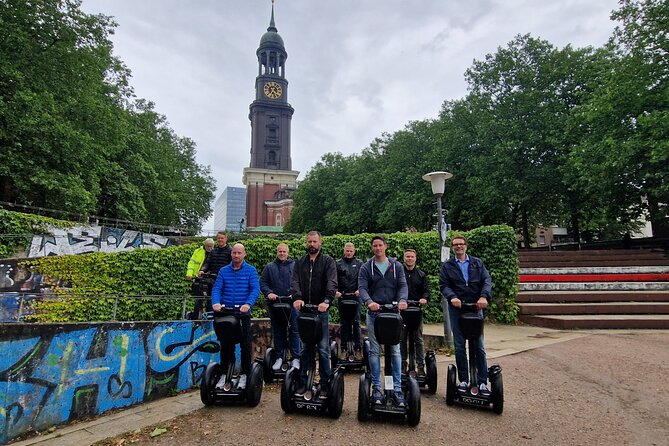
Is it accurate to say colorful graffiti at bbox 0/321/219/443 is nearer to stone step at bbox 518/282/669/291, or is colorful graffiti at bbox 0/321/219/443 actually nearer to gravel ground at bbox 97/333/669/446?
gravel ground at bbox 97/333/669/446

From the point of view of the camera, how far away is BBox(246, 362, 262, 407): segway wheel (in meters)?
4.33

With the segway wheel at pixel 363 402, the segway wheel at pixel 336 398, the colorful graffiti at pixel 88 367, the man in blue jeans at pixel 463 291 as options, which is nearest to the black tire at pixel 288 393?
the segway wheel at pixel 336 398

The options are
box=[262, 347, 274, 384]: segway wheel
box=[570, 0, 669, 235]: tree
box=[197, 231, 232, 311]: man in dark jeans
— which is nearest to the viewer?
box=[262, 347, 274, 384]: segway wheel

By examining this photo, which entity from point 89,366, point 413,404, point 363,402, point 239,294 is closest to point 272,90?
point 239,294

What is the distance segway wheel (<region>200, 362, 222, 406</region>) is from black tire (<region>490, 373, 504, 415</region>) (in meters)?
3.17

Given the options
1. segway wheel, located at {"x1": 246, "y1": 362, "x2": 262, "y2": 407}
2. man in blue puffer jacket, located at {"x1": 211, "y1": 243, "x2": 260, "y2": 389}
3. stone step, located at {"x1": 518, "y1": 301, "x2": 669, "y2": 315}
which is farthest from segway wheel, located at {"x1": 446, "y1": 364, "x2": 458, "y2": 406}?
stone step, located at {"x1": 518, "y1": 301, "x2": 669, "y2": 315}

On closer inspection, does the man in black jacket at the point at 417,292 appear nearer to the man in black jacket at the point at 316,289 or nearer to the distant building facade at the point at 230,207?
the man in black jacket at the point at 316,289

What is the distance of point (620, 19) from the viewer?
17953 mm

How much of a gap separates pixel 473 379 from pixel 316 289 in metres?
2.12

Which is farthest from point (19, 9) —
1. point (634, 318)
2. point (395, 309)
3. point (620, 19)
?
point (620, 19)

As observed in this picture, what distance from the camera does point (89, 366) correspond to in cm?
440

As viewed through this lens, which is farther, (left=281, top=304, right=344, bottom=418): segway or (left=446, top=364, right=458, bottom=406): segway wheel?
(left=446, top=364, right=458, bottom=406): segway wheel

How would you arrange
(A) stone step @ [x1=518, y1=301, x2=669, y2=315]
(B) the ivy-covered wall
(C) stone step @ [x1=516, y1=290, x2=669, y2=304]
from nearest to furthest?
1. (A) stone step @ [x1=518, y1=301, x2=669, y2=315]
2. (B) the ivy-covered wall
3. (C) stone step @ [x1=516, y1=290, x2=669, y2=304]

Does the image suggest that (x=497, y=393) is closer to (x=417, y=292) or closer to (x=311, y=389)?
(x=417, y=292)
